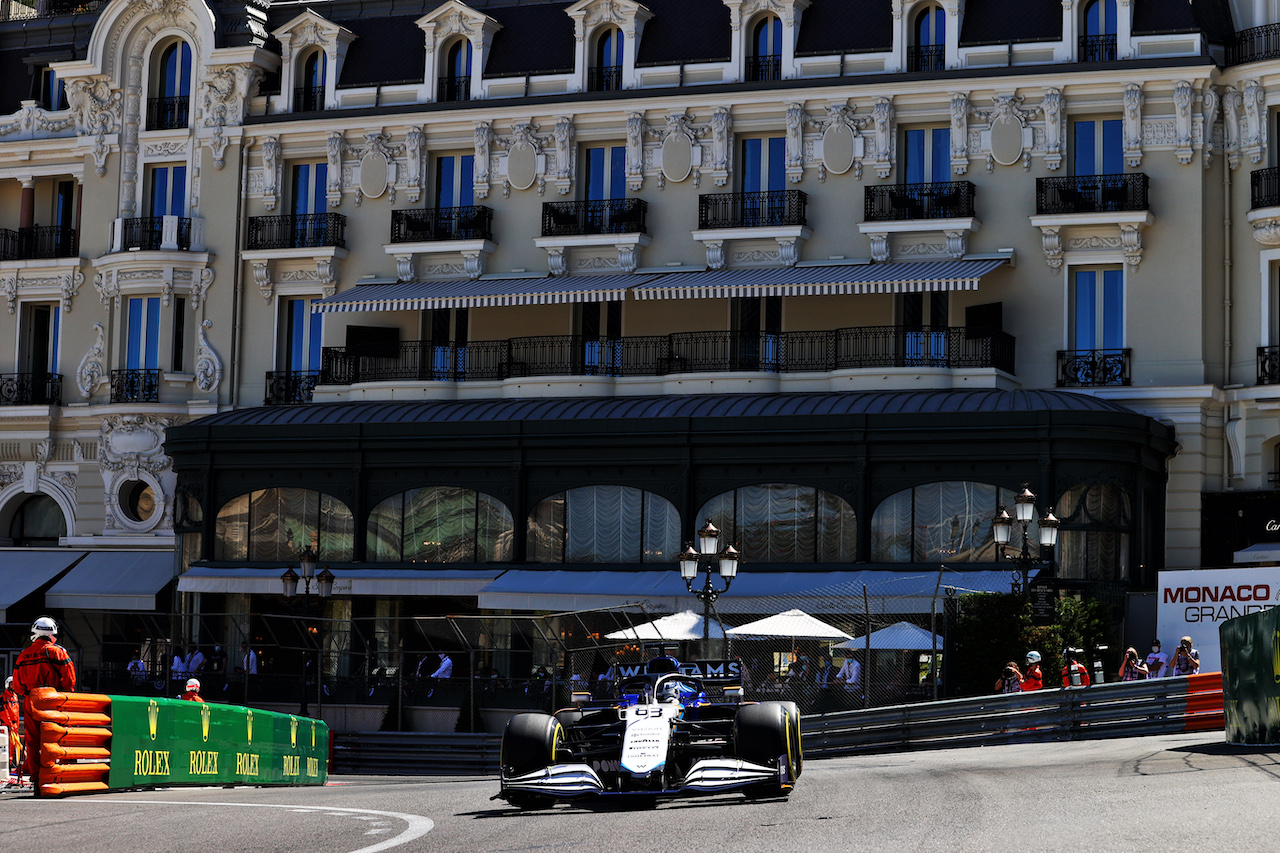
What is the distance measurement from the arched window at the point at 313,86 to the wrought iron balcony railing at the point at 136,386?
758 cm

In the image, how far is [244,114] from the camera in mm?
46281

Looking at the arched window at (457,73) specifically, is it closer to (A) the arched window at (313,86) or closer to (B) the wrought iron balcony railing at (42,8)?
(A) the arched window at (313,86)

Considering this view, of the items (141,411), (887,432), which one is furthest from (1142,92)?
(141,411)

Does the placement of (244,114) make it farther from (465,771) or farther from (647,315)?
(465,771)

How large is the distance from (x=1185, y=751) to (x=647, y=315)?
22.8 meters

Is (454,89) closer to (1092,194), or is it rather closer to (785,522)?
(785,522)

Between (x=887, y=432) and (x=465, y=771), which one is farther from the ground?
(x=887, y=432)

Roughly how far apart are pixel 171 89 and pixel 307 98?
12.7 ft

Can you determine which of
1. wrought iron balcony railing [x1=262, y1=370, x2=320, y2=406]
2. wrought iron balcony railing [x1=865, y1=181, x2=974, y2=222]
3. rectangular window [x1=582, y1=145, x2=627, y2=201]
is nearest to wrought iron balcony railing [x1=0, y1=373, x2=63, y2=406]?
wrought iron balcony railing [x1=262, y1=370, x2=320, y2=406]

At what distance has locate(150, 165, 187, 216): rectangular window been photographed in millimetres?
46812

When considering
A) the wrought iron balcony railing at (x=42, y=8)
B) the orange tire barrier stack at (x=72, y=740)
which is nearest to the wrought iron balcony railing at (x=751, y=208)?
the wrought iron balcony railing at (x=42, y=8)

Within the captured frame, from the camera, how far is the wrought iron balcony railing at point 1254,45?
1550 inches

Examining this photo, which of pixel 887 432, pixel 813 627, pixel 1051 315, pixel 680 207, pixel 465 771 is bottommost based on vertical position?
pixel 465 771

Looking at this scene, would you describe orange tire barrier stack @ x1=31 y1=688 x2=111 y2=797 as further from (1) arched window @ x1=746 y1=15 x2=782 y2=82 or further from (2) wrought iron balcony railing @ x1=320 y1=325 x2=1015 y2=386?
(1) arched window @ x1=746 y1=15 x2=782 y2=82
